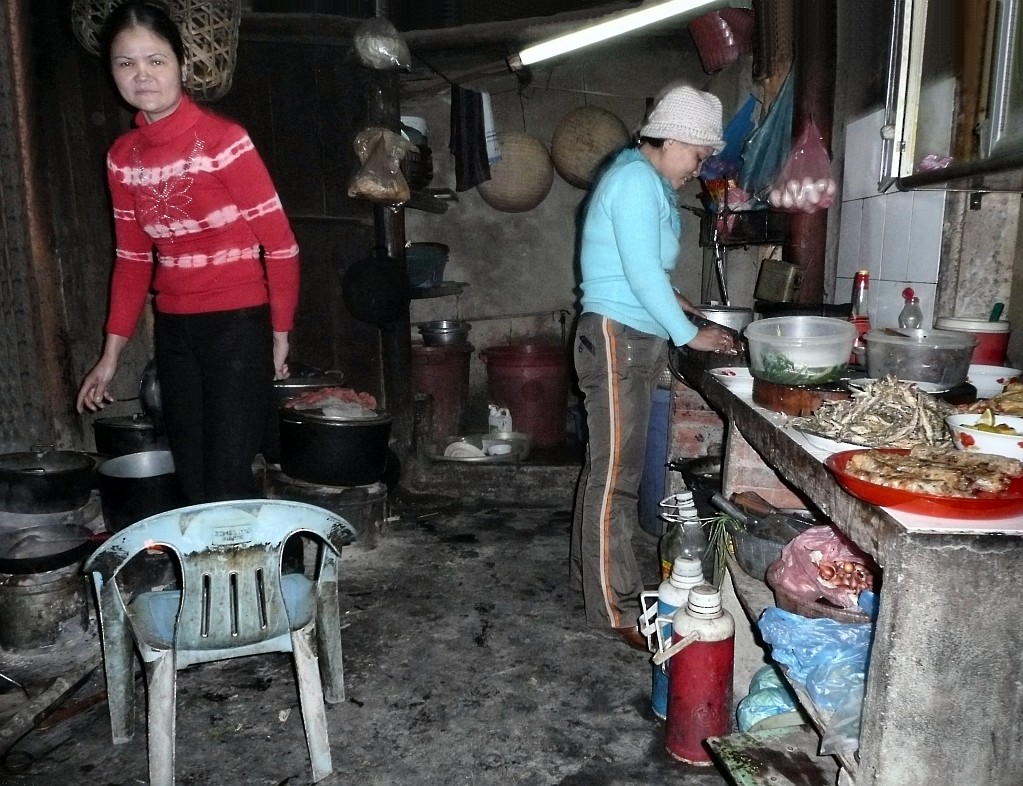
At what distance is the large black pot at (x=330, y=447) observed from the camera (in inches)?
144

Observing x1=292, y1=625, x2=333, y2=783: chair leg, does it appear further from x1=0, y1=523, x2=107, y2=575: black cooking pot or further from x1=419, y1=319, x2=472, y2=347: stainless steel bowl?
x1=419, y1=319, x2=472, y2=347: stainless steel bowl

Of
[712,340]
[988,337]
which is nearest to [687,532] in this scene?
[712,340]

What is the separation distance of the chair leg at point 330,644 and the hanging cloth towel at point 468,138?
13.5 feet

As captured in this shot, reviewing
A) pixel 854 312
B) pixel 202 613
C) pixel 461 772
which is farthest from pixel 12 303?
pixel 854 312

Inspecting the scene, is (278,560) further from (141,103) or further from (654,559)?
(654,559)

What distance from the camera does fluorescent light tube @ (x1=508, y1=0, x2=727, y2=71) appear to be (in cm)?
475

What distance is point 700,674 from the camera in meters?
2.08

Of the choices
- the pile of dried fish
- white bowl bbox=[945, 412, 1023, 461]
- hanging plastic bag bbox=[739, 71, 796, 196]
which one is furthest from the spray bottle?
hanging plastic bag bbox=[739, 71, 796, 196]

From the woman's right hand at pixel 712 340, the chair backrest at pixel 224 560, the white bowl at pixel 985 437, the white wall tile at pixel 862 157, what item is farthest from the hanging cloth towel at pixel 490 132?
the white bowl at pixel 985 437

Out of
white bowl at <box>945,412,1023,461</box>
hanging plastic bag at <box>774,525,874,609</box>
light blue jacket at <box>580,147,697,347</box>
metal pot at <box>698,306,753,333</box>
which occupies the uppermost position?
light blue jacket at <box>580,147,697,347</box>

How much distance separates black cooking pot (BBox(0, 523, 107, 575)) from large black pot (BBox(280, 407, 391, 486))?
98cm

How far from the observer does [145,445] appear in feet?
11.5

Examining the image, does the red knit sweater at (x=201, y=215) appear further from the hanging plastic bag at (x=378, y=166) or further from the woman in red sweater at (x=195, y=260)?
the hanging plastic bag at (x=378, y=166)

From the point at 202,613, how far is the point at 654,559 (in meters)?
2.50
